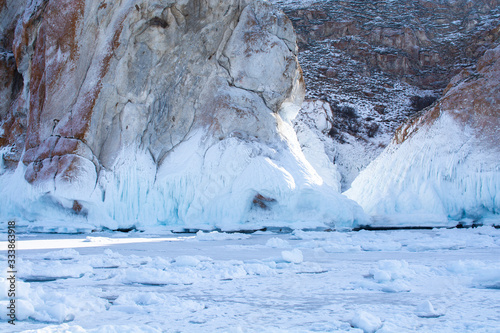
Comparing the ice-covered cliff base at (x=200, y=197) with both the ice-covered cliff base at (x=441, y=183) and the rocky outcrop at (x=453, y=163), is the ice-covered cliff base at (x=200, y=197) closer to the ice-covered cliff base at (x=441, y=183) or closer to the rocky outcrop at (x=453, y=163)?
the ice-covered cliff base at (x=441, y=183)

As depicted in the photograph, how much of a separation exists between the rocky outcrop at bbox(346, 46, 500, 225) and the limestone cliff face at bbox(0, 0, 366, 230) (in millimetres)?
2724

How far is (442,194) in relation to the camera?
1184cm

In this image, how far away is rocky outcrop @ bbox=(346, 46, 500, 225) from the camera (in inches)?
451

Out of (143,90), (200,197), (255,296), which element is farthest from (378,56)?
(255,296)

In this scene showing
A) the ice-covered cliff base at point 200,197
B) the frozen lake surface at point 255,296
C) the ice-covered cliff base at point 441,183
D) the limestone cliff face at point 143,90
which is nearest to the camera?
the frozen lake surface at point 255,296

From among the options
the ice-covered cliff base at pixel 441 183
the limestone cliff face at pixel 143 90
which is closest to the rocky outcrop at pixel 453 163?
the ice-covered cliff base at pixel 441 183

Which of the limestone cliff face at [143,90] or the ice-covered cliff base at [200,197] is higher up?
the limestone cliff face at [143,90]

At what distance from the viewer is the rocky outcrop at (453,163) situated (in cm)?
1146

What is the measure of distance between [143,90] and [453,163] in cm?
836

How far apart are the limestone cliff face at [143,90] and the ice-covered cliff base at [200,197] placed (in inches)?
2.2

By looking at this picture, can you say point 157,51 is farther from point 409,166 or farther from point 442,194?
point 442,194

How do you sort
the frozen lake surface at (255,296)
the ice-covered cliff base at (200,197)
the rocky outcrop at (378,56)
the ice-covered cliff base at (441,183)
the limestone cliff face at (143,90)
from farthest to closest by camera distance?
the rocky outcrop at (378,56) < the ice-covered cliff base at (441,183) < the limestone cliff face at (143,90) < the ice-covered cliff base at (200,197) < the frozen lake surface at (255,296)

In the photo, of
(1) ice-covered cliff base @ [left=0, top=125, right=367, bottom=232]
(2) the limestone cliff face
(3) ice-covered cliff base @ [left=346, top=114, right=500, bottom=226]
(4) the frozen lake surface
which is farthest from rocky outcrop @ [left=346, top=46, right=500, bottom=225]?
(4) the frozen lake surface

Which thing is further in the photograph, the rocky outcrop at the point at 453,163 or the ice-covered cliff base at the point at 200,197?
the rocky outcrop at the point at 453,163
